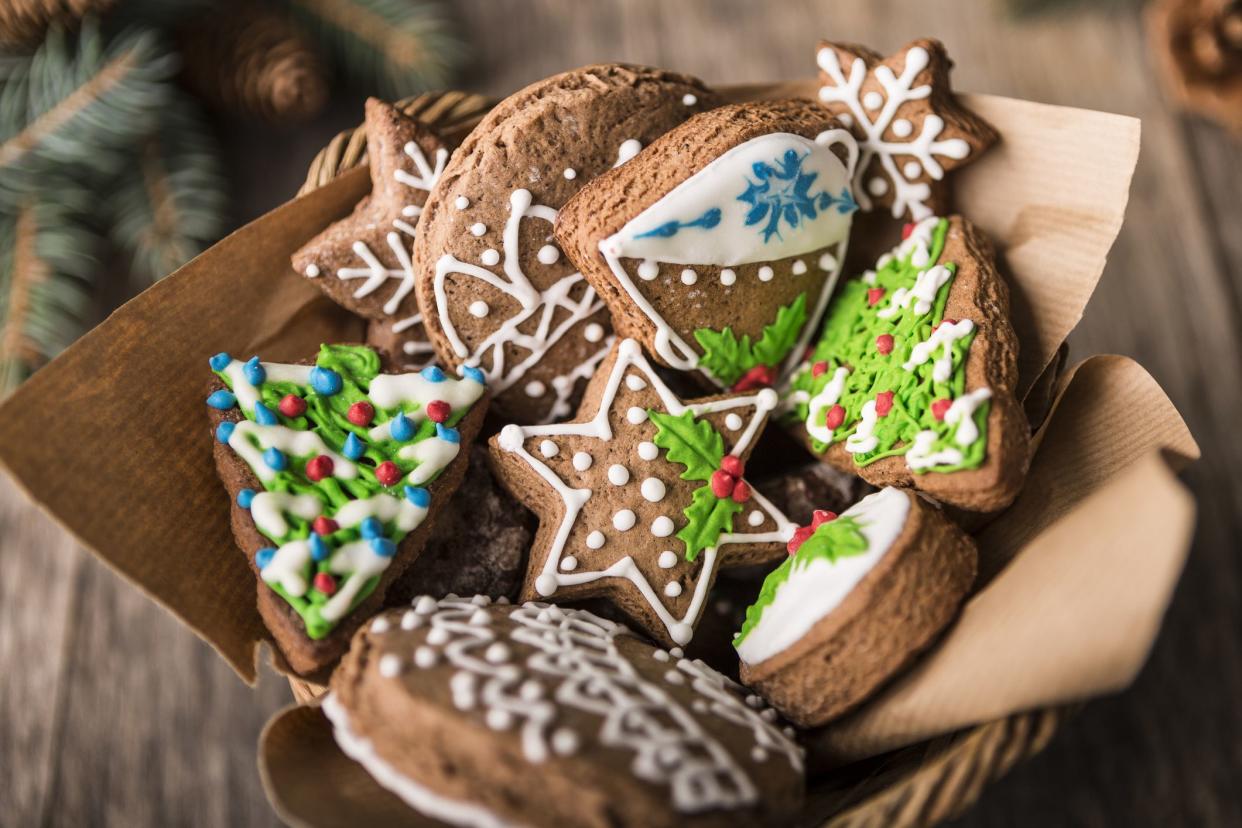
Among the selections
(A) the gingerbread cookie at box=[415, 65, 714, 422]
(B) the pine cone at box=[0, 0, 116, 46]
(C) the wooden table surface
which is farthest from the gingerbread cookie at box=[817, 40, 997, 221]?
(B) the pine cone at box=[0, 0, 116, 46]

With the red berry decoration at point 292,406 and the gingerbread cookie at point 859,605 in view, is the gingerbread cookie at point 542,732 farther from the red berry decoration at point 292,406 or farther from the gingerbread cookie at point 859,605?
the red berry decoration at point 292,406

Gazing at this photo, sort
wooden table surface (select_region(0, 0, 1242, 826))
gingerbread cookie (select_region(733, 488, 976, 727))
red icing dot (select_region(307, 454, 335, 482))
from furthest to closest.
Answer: wooden table surface (select_region(0, 0, 1242, 826))
red icing dot (select_region(307, 454, 335, 482))
gingerbread cookie (select_region(733, 488, 976, 727))

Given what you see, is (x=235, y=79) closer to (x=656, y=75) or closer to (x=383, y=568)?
(x=656, y=75)

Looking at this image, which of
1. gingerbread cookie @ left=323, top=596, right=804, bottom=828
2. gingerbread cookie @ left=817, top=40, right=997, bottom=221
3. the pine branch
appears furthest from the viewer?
the pine branch

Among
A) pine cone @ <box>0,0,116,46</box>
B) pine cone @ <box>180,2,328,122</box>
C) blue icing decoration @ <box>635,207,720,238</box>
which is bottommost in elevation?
blue icing decoration @ <box>635,207,720,238</box>

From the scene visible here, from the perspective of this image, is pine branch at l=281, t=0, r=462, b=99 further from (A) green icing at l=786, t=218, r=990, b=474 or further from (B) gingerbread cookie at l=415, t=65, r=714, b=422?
(A) green icing at l=786, t=218, r=990, b=474

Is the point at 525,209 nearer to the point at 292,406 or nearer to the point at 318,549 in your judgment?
the point at 292,406

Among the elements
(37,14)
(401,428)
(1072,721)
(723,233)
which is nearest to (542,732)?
(401,428)

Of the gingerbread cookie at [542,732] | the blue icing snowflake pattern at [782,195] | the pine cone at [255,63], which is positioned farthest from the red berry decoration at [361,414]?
the pine cone at [255,63]

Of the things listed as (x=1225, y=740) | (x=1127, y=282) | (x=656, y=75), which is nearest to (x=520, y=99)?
(x=656, y=75)
